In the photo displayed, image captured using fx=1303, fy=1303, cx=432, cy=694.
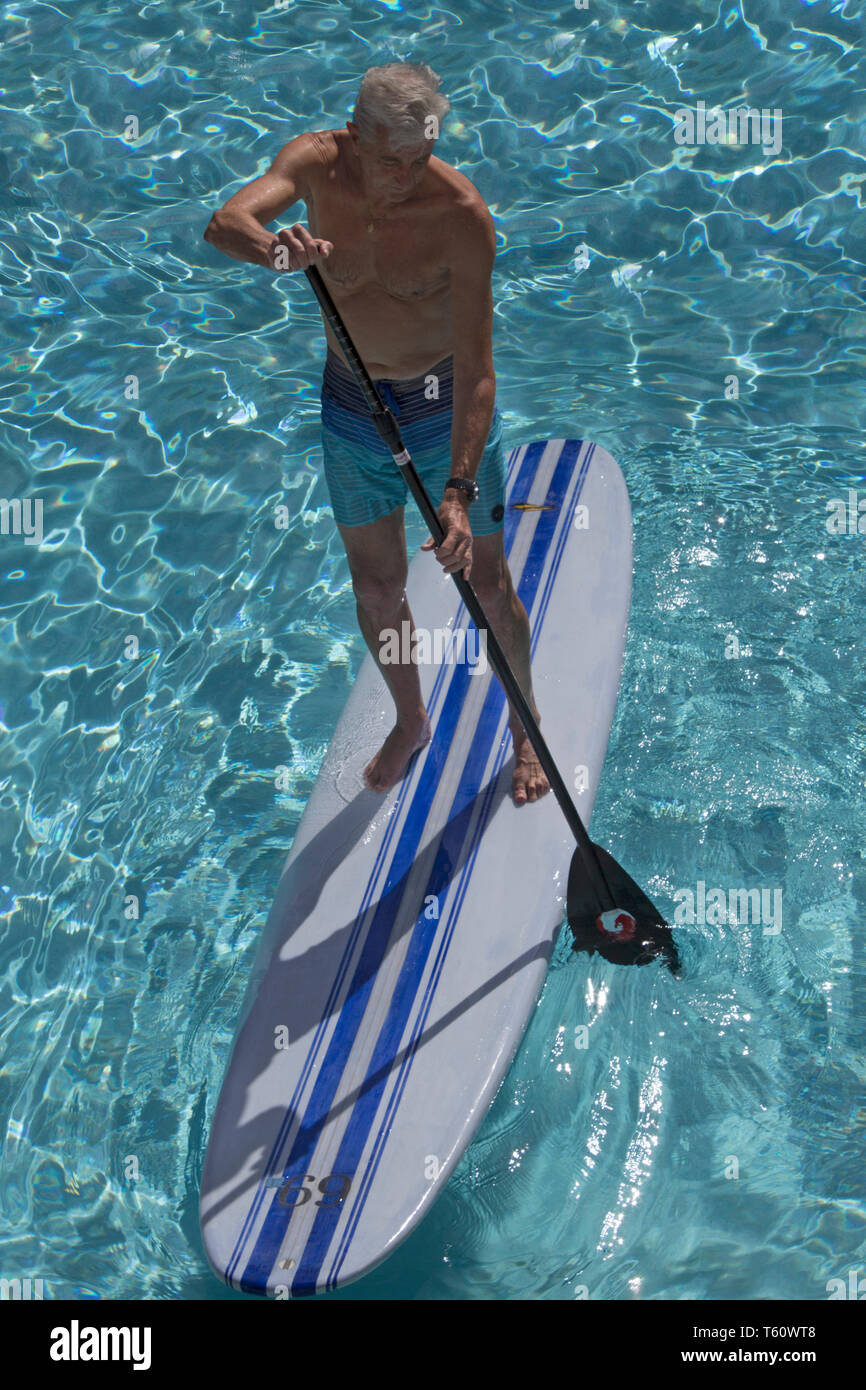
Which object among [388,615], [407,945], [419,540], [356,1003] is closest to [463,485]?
[388,615]

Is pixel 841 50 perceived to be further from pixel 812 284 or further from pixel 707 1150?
pixel 707 1150

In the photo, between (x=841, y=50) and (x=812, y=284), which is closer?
(x=812, y=284)

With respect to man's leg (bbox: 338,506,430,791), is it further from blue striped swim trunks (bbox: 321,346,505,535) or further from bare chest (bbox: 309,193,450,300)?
bare chest (bbox: 309,193,450,300)

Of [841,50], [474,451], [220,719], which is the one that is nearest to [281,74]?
[841,50]

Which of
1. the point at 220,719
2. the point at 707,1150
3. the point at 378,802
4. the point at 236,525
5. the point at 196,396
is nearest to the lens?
the point at 707,1150

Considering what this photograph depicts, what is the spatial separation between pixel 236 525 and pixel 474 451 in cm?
223

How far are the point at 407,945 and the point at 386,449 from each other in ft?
4.55

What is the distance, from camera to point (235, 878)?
168 inches

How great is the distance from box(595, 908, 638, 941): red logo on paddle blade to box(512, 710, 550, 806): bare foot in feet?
1.41

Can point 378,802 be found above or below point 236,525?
below

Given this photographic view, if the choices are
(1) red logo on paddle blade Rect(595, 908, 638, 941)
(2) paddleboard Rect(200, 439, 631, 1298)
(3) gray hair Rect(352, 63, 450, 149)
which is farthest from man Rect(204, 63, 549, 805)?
(1) red logo on paddle blade Rect(595, 908, 638, 941)

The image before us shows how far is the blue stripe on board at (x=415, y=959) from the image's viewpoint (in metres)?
3.13

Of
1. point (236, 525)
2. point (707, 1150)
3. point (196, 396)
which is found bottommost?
point (707, 1150)

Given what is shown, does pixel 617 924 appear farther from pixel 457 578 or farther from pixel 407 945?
pixel 457 578
